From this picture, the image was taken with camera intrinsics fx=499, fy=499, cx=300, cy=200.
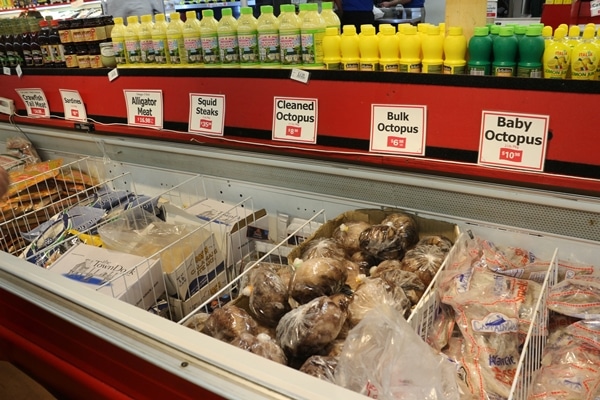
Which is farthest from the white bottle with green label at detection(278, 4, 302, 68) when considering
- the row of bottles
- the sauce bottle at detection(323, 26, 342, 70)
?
the sauce bottle at detection(323, 26, 342, 70)

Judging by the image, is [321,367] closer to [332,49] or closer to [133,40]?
[332,49]

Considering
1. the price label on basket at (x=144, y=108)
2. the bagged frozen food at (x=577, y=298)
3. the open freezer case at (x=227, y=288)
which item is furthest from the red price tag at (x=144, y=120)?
the bagged frozen food at (x=577, y=298)

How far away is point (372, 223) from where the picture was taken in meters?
1.73

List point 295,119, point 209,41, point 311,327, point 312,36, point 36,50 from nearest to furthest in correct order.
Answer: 1. point 311,327
2. point 312,36
3. point 295,119
4. point 209,41
5. point 36,50

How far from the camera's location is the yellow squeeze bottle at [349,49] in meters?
1.59

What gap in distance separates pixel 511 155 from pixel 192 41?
1281 mm

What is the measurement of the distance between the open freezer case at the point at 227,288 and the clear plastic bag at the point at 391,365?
0.13 metres

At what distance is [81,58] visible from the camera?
2451 millimetres

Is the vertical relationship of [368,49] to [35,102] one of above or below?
above

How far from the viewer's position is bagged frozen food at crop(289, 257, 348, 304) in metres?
1.37

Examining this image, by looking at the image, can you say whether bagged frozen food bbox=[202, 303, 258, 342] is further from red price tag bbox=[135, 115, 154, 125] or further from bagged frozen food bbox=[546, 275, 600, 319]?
red price tag bbox=[135, 115, 154, 125]

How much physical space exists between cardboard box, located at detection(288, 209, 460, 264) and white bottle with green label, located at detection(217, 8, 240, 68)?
712 millimetres

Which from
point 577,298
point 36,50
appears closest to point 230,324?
point 577,298

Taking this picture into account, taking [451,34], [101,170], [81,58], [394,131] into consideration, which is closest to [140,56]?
[81,58]
